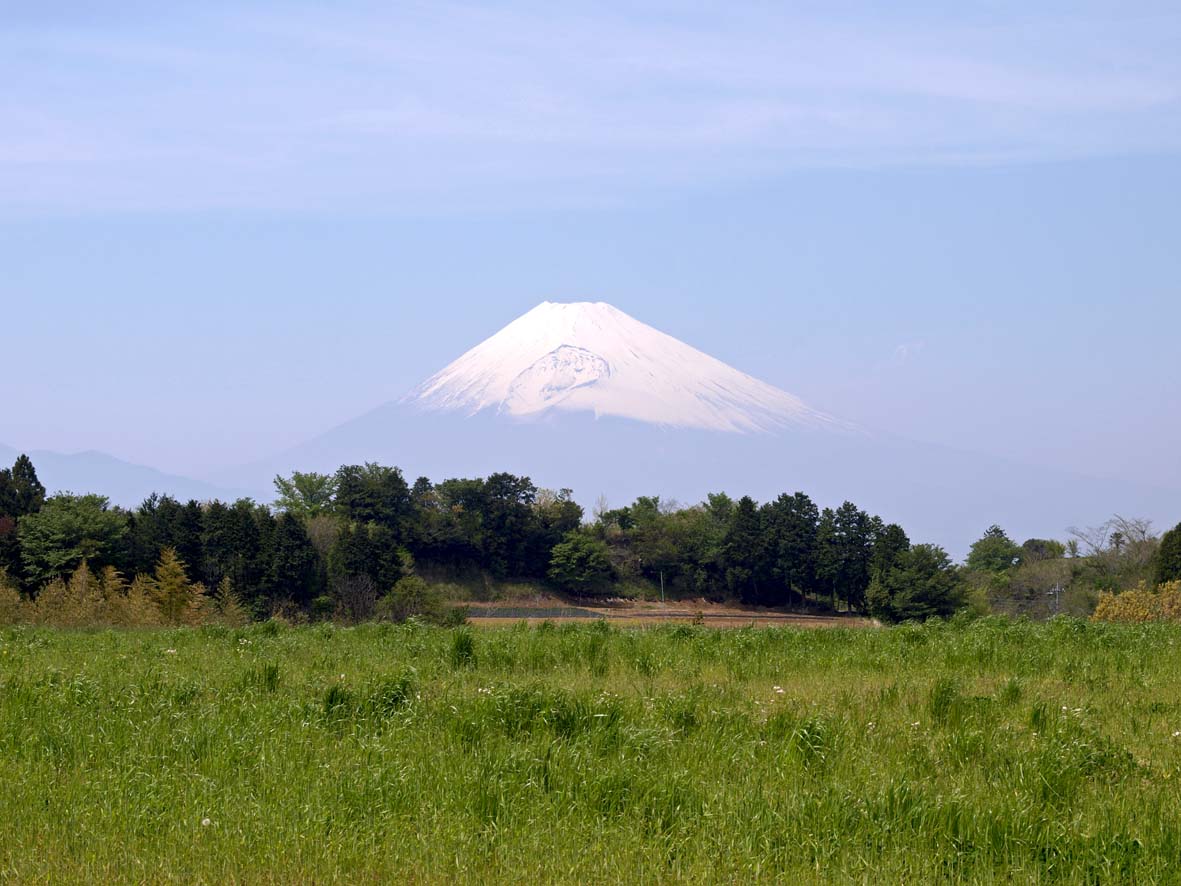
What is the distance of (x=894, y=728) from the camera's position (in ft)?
28.8

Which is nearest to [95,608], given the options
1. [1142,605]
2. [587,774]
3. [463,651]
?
[463,651]

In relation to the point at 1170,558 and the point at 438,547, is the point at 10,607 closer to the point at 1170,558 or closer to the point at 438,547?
the point at 1170,558

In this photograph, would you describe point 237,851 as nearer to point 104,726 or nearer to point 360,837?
point 360,837

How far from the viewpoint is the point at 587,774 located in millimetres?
7137

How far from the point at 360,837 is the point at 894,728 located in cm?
454

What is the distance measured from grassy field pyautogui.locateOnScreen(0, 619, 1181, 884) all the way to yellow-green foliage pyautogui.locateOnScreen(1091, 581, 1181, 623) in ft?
89.5

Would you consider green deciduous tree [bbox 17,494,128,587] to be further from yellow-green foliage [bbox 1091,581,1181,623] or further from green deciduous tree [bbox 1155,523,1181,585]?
green deciduous tree [bbox 1155,523,1181,585]

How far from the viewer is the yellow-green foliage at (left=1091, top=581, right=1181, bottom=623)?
118 ft

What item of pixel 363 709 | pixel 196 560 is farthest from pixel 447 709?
pixel 196 560

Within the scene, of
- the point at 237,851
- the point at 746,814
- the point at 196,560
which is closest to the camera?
the point at 237,851

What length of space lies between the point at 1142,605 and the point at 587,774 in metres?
37.5

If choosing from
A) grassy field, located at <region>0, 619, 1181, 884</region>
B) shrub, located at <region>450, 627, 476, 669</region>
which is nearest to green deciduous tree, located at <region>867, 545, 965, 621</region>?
shrub, located at <region>450, 627, 476, 669</region>

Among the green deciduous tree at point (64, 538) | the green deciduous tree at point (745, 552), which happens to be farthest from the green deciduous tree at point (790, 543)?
the green deciduous tree at point (64, 538)

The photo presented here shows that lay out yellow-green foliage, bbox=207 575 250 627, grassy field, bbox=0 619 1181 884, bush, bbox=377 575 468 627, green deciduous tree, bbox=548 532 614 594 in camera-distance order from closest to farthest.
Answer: grassy field, bbox=0 619 1181 884
yellow-green foliage, bbox=207 575 250 627
bush, bbox=377 575 468 627
green deciduous tree, bbox=548 532 614 594
